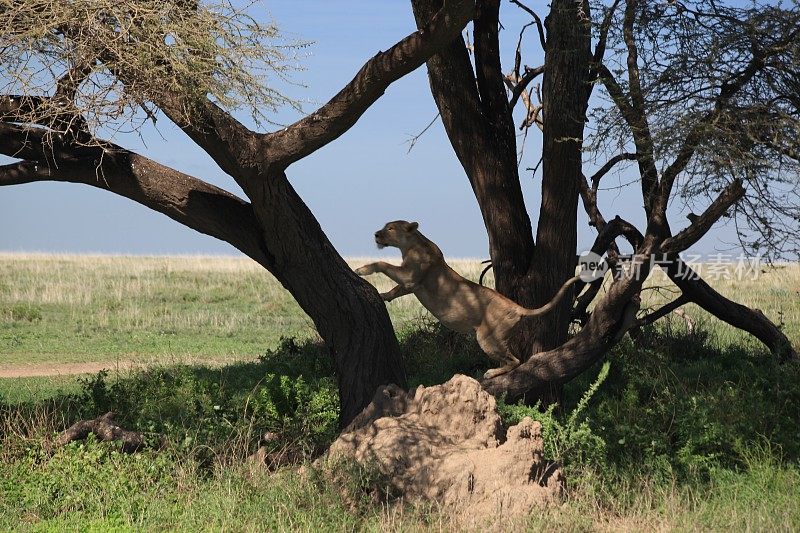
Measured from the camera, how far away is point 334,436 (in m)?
8.70

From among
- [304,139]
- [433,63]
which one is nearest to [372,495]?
[304,139]

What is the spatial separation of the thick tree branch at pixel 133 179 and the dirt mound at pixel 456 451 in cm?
223

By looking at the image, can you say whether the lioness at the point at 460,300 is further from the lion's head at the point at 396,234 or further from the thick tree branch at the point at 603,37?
the thick tree branch at the point at 603,37

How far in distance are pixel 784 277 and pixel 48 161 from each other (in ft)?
75.1

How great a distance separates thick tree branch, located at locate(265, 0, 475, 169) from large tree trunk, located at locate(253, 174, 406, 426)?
0.51 metres

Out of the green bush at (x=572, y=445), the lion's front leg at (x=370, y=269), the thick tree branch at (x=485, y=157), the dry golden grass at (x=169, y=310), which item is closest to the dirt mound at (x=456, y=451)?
the green bush at (x=572, y=445)

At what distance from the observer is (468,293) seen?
365 inches

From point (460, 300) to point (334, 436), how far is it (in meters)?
1.77

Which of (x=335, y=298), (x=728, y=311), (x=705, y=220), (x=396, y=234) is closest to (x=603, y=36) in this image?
(x=705, y=220)

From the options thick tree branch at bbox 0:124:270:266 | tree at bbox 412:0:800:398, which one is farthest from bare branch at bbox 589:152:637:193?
thick tree branch at bbox 0:124:270:266

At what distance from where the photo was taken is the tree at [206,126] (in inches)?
286

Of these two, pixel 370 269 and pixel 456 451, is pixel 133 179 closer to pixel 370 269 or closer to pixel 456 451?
pixel 370 269

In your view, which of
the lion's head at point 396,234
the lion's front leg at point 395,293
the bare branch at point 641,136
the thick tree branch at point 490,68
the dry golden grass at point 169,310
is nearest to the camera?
the bare branch at point 641,136

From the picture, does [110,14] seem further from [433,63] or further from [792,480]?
[792,480]
